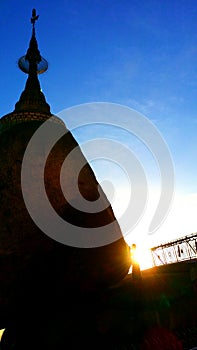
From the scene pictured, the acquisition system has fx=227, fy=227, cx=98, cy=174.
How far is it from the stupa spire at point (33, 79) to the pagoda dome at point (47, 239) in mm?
1812

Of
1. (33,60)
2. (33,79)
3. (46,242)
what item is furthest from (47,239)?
(33,60)

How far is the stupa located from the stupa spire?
1.93 meters

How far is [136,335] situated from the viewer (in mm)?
5586

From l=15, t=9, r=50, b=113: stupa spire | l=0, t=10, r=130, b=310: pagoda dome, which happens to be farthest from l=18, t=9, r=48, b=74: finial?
l=0, t=10, r=130, b=310: pagoda dome

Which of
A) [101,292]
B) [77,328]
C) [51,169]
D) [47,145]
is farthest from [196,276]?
[47,145]

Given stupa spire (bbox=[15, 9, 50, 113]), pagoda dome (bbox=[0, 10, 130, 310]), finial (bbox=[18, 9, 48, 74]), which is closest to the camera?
pagoda dome (bbox=[0, 10, 130, 310])

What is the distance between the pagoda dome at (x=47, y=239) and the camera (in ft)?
15.5

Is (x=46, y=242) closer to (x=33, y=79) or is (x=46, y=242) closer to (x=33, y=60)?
(x=33, y=79)

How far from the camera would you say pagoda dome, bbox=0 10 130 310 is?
15.5 feet

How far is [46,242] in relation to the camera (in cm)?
489

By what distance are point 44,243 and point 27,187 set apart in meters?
1.32

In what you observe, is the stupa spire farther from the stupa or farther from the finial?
the stupa

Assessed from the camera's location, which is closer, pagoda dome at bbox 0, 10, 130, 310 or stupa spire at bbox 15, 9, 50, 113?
pagoda dome at bbox 0, 10, 130, 310

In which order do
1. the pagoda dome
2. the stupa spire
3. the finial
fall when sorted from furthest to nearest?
1. the finial
2. the stupa spire
3. the pagoda dome
